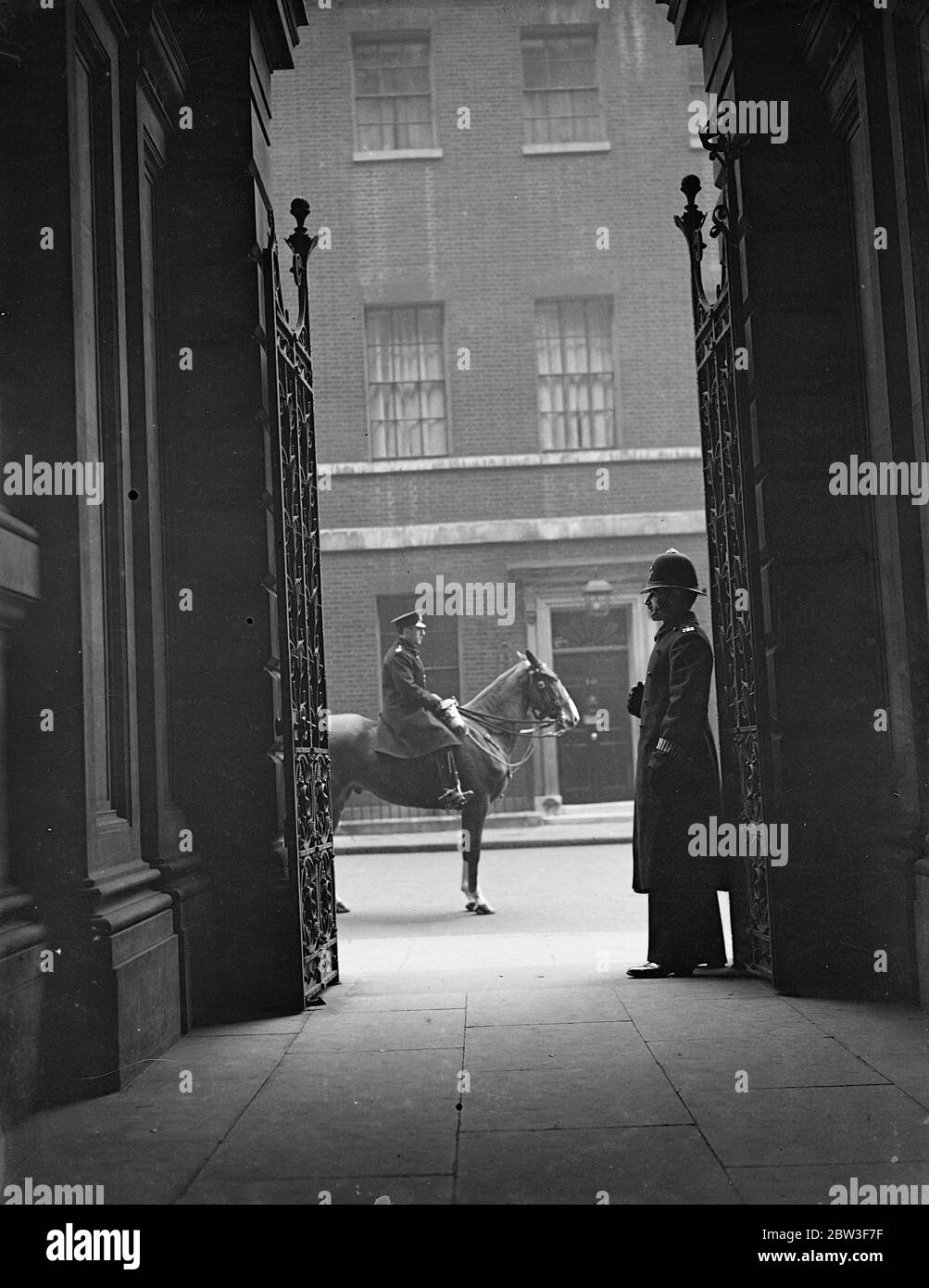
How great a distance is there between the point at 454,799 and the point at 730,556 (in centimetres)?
554

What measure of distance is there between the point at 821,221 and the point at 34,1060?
5197mm

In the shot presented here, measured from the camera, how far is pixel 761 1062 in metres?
4.80

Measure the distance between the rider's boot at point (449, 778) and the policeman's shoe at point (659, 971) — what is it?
507 centimetres

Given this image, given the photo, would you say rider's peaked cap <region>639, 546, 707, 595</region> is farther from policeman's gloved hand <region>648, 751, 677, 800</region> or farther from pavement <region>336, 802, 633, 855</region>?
pavement <region>336, 802, 633, 855</region>

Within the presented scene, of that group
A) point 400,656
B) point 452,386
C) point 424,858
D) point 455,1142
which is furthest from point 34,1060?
point 452,386

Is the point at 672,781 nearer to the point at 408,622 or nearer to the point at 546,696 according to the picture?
the point at 408,622

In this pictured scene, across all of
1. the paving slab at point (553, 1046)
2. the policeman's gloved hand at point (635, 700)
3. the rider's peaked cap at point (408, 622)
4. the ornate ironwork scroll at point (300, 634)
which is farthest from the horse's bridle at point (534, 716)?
the paving slab at point (553, 1046)

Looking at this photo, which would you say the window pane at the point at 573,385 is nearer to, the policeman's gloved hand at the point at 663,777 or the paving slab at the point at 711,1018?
the policeman's gloved hand at the point at 663,777

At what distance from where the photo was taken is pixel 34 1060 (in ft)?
14.5

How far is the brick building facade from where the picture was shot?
1920 centimetres

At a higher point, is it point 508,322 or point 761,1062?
point 508,322

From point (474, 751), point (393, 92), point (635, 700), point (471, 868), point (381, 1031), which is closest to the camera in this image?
point (381, 1031)

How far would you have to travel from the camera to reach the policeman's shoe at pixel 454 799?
1199cm

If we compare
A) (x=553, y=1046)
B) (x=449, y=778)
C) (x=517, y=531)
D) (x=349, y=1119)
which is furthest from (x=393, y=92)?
(x=349, y=1119)
